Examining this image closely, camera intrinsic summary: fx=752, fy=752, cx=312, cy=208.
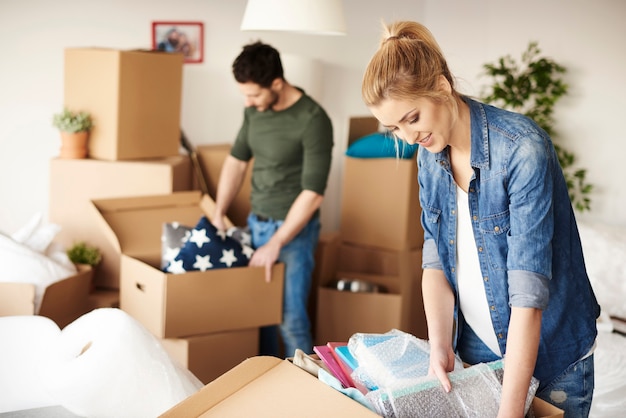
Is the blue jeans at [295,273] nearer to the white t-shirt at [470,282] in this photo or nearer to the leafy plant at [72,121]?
the leafy plant at [72,121]

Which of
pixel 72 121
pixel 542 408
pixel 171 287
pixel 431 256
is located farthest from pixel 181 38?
pixel 542 408

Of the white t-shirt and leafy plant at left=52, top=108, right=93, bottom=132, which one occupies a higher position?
leafy plant at left=52, top=108, right=93, bottom=132

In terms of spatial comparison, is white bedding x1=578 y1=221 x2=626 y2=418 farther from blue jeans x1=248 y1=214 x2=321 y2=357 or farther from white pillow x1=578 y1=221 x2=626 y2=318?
blue jeans x1=248 y1=214 x2=321 y2=357

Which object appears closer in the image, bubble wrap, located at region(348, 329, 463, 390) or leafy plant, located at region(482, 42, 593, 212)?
bubble wrap, located at region(348, 329, 463, 390)

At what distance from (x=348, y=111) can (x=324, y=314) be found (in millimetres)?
1281

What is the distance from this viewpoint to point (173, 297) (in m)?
2.54

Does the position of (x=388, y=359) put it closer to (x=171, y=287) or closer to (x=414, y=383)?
(x=414, y=383)

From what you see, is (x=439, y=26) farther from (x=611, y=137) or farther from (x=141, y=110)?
(x=141, y=110)

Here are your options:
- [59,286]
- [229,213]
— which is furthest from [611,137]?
[59,286]

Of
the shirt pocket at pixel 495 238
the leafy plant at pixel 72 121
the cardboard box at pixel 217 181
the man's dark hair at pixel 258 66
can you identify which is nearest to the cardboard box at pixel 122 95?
the leafy plant at pixel 72 121

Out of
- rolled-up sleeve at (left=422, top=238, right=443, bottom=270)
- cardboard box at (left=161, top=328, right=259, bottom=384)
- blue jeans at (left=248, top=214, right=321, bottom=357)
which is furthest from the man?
rolled-up sleeve at (left=422, top=238, right=443, bottom=270)

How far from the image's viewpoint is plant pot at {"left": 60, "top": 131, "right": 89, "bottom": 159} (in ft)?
10.2

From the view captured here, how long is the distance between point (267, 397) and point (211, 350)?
4.84 ft

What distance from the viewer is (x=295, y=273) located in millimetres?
2797
